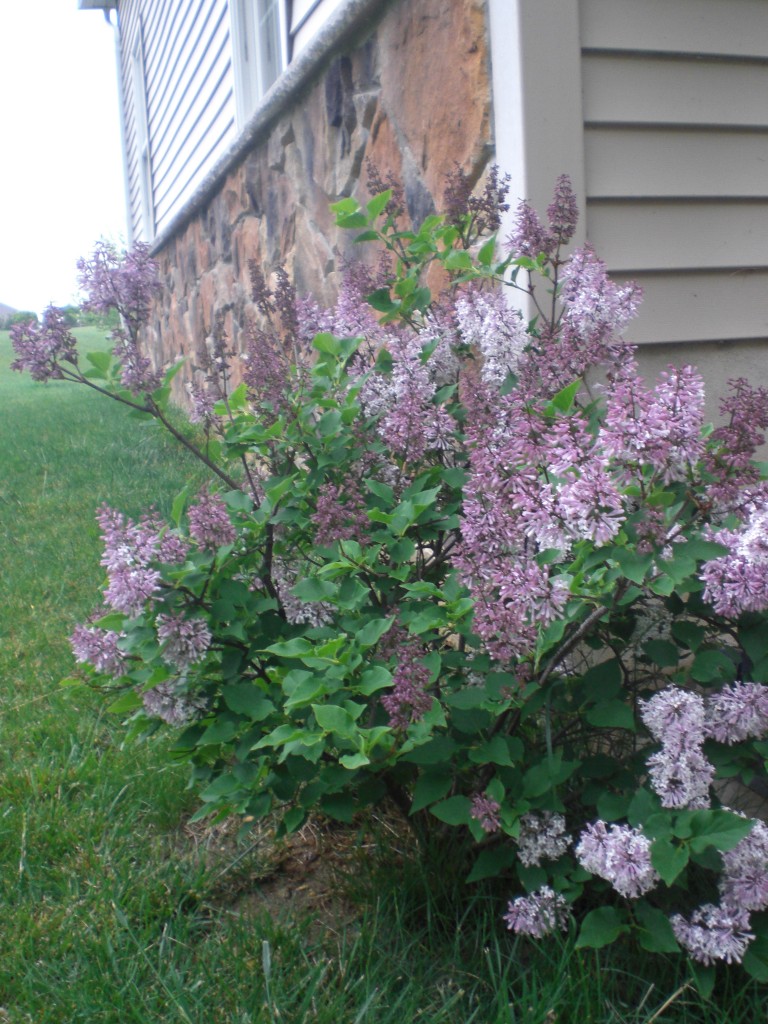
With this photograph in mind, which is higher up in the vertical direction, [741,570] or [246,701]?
[741,570]

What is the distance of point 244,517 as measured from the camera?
1.75 m

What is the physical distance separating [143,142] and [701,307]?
893cm

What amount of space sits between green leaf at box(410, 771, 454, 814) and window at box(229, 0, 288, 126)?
15.3 ft

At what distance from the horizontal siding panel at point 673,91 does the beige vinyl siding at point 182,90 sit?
4075mm

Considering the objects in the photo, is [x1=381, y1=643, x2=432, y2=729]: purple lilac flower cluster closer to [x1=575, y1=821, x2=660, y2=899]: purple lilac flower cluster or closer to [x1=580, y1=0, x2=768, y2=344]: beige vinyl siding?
[x1=575, y1=821, x2=660, y2=899]: purple lilac flower cluster

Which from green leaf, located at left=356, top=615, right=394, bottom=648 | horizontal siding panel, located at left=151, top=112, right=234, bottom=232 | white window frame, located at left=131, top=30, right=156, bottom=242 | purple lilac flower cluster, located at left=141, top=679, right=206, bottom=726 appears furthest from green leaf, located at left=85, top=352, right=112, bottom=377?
white window frame, located at left=131, top=30, right=156, bottom=242

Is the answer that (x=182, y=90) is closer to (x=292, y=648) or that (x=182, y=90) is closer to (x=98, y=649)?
(x=98, y=649)

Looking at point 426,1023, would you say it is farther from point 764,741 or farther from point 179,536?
point 179,536

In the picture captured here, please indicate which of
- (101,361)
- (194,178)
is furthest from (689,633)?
(194,178)

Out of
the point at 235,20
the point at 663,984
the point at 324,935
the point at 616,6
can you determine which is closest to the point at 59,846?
the point at 324,935

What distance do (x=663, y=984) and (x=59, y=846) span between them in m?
1.20

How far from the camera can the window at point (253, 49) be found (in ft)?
17.7

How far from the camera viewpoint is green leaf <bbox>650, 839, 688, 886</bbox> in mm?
1292

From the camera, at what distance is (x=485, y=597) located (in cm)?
138
